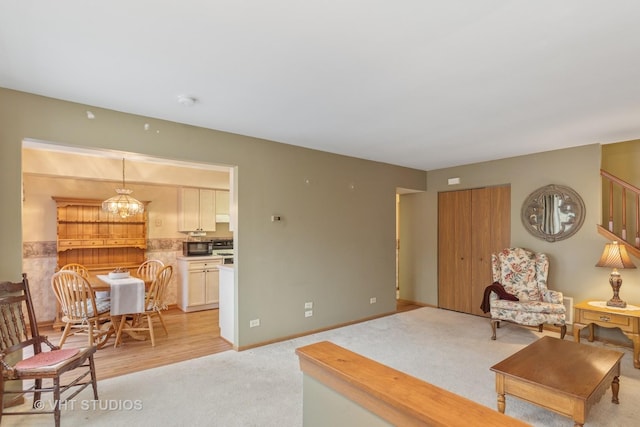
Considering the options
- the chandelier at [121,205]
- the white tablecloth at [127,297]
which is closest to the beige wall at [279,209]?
the white tablecloth at [127,297]

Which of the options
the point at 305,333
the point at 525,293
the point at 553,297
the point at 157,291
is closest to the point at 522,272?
the point at 525,293

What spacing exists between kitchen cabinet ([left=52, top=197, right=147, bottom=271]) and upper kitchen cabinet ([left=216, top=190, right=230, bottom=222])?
130cm

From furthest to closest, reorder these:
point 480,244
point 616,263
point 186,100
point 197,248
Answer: point 197,248 < point 480,244 < point 616,263 < point 186,100

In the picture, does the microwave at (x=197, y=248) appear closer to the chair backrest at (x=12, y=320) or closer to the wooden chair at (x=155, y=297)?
the wooden chair at (x=155, y=297)

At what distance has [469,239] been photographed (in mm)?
5684

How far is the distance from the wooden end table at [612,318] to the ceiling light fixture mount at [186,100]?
4687 mm

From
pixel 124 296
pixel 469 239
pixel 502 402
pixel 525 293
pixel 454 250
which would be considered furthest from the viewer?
pixel 454 250

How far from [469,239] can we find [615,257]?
2008mm

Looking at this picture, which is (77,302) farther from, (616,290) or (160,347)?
(616,290)

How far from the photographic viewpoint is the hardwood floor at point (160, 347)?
3482mm

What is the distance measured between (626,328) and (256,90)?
4480 millimetres
